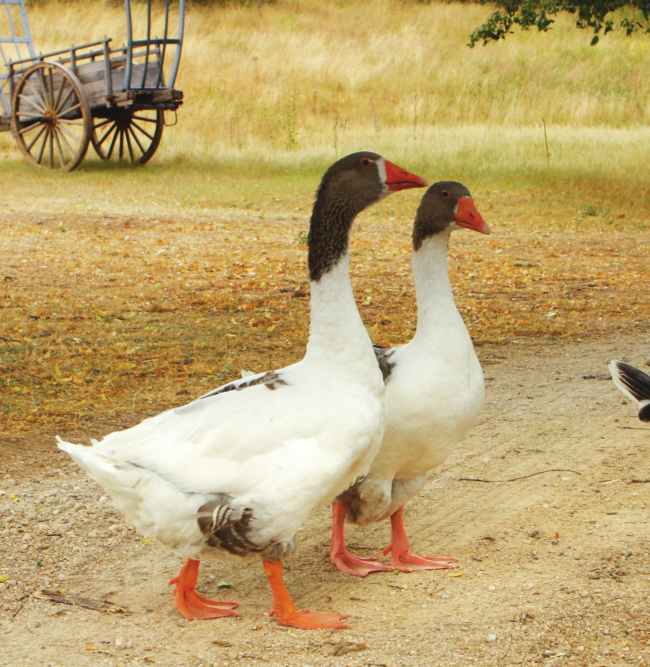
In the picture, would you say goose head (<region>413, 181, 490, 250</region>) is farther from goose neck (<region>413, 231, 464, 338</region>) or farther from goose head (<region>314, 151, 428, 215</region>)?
goose head (<region>314, 151, 428, 215</region>)

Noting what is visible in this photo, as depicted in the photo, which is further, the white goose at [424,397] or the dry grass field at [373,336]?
the white goose at [424,397]

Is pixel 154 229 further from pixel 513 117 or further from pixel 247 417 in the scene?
pixel 513 117

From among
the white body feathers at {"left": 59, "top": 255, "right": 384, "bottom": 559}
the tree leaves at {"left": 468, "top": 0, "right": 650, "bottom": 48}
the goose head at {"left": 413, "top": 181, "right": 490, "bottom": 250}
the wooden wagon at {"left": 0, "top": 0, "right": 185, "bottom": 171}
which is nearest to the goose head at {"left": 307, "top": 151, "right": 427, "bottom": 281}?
the white body feathers at {"left": 59, "top": 255, "right": 384, "bottom": 559}

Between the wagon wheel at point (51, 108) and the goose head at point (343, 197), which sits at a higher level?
the goose head at point (343, 197)

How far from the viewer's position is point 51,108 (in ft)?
56.7

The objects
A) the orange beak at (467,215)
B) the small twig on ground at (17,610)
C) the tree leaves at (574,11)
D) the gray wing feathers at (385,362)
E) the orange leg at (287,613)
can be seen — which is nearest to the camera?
the orange leg at (287,613)

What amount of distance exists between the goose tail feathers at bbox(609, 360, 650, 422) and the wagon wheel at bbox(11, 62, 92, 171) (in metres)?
14.8

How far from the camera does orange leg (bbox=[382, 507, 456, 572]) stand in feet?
12.0

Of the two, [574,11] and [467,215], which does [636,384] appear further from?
[574,11]

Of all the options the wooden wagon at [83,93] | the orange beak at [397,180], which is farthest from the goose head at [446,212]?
the wooden wagon at [83,93]

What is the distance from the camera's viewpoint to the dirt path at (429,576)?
2.96 meters

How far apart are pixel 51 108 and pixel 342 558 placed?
15.9 meters

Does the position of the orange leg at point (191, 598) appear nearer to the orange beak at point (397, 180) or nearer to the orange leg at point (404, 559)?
the orange leg at point (404, 559)

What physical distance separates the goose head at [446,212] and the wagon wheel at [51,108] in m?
14.2
